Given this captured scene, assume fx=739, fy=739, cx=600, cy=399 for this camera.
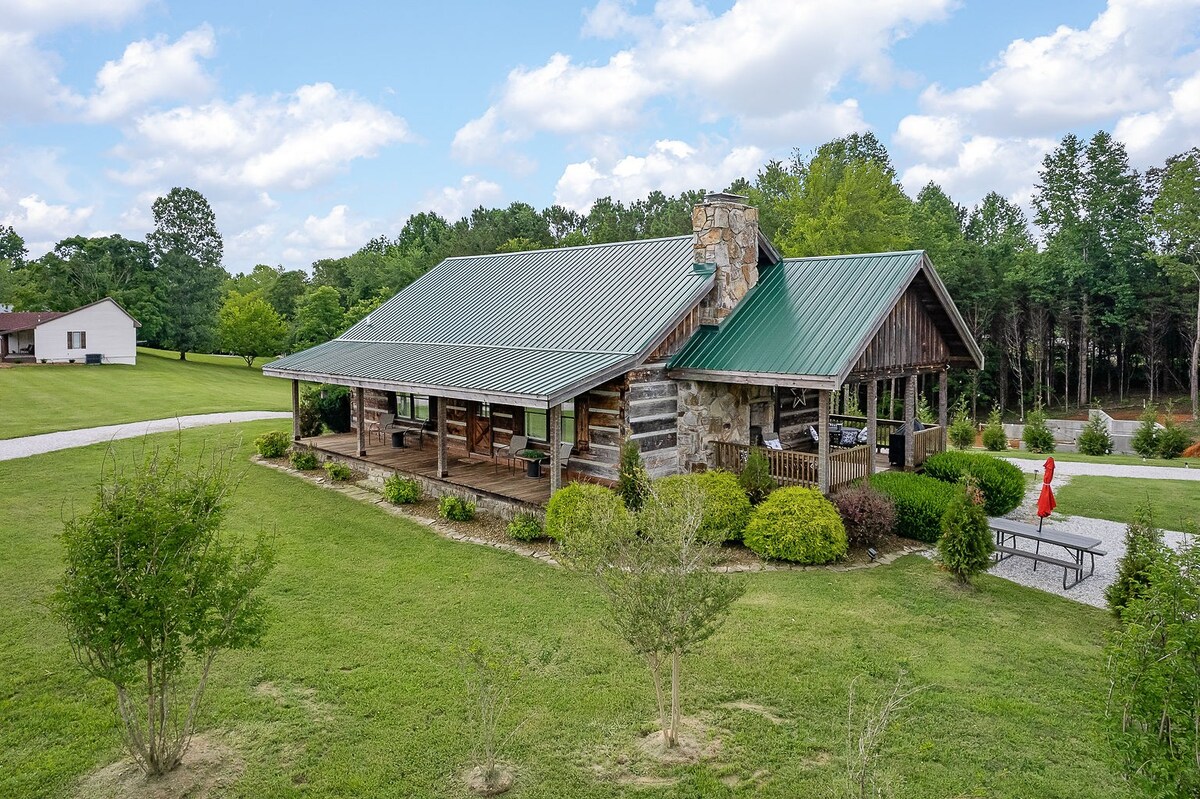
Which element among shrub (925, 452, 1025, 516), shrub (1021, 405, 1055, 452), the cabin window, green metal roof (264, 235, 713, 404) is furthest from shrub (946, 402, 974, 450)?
the cabin window

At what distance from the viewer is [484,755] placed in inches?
269

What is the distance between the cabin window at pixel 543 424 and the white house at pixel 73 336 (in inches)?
1758

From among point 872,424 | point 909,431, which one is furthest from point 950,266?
point 872,424

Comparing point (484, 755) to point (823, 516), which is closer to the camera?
point (484, 755)

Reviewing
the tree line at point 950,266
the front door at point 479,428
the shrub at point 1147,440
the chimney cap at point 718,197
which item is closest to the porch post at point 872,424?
the chimney cap at point 718,197

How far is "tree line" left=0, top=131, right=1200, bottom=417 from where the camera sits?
44.2m

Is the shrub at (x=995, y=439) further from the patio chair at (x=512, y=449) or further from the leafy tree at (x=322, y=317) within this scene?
the leafy tree at (x=322, y=317)

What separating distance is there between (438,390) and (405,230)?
76.3m

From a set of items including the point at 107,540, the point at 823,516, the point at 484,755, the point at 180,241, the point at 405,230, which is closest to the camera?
the point at 107,540

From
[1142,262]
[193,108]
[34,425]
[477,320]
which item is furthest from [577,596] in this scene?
[1142,262]

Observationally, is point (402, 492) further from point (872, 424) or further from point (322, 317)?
point (322, 317)

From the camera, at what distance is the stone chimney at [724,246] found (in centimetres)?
1680

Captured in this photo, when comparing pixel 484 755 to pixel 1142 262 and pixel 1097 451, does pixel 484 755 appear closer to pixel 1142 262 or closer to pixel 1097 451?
pixel 1097 451

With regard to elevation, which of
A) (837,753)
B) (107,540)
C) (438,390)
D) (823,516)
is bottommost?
(837,753)
